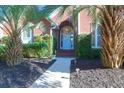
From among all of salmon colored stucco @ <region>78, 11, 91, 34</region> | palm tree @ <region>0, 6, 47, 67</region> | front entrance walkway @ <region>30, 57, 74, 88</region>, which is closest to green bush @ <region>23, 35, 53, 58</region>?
front entrance walkway @ <region>30, 57, 74, 88</region>

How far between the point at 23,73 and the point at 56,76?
54.3 inches

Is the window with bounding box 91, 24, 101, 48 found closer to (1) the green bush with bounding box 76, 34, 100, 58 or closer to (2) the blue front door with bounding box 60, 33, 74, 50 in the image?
(1) the green bush with bounding box 76, 34, 100, 58

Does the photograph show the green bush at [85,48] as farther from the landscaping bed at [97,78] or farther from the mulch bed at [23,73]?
the landscaping bed at [97,78]

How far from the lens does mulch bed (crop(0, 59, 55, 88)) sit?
30.9 feet

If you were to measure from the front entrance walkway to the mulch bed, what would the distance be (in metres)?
0.21

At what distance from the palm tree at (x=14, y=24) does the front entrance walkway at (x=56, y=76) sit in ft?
5.20

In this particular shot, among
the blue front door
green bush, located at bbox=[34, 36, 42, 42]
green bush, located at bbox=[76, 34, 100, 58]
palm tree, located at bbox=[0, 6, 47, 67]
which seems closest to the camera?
the blue front door

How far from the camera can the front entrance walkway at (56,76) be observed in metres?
8.85

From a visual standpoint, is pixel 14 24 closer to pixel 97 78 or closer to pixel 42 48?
pixel 42 48

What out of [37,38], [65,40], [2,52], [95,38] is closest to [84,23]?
[95,38]

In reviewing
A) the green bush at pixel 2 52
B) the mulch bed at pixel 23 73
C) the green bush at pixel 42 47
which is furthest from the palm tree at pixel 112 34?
the green bush at pixel 2 52

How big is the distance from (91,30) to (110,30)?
15.7 feet
